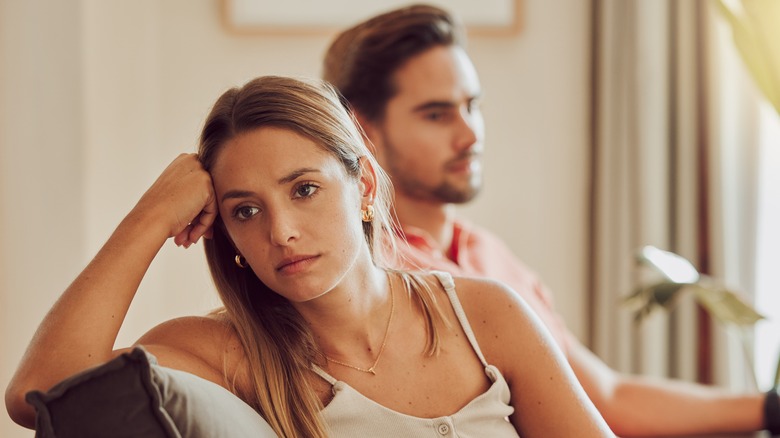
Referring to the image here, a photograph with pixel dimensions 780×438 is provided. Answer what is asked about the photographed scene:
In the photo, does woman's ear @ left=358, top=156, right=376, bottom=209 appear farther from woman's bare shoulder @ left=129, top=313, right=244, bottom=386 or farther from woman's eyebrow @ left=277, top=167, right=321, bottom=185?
woman's bare shoulder @ left=129, top=313, right=244, bottom=386

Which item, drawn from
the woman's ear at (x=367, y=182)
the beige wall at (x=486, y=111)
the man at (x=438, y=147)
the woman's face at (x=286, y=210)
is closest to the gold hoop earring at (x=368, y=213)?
the woman's ear at (x=367, y=182)

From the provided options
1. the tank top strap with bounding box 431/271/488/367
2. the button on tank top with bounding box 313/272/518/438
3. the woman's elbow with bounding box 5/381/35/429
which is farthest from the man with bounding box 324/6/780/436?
the woman's elbow with bounding box 5/381/35/429

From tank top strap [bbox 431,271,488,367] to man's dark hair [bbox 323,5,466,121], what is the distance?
32.0 inches

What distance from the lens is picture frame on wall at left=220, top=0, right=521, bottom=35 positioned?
10.1 ft

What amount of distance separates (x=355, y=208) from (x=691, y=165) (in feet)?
5.98

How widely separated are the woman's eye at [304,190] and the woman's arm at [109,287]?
0.42 feet

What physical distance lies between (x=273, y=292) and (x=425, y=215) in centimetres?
85

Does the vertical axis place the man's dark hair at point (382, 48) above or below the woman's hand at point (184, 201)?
above

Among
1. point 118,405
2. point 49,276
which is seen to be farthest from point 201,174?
point 49,276

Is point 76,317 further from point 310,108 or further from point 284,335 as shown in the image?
point 310,108

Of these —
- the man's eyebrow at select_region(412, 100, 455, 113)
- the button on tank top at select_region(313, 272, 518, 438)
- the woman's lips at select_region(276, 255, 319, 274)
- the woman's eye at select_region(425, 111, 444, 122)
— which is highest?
the man's eyebrow at select_region(412, 100, 455, 113)

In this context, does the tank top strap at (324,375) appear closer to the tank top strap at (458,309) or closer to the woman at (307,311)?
the woman at (307,311)

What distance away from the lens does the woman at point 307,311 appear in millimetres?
1208

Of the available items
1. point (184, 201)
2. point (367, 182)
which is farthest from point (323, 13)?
point (184, 201)
